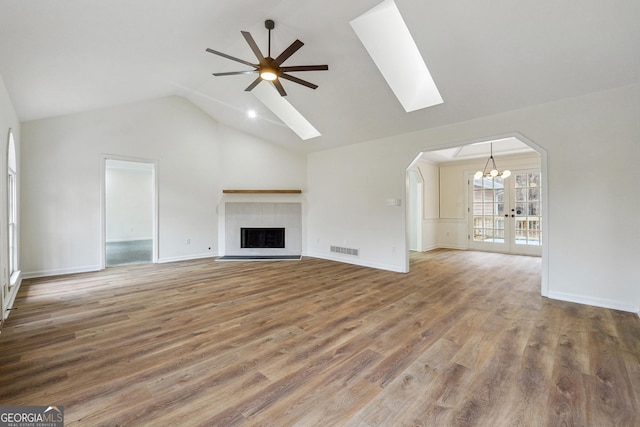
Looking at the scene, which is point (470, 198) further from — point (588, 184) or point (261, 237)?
point (261, 237)

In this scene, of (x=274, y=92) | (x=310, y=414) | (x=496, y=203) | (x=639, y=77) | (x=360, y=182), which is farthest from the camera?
(x=496, y=203)

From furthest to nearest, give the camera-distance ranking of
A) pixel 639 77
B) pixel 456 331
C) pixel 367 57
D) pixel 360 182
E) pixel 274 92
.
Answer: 1. pixel 360 182
2. pixel 274 92
3. pixel 367 57
4. pixel 639 77
5. pixel 456 331

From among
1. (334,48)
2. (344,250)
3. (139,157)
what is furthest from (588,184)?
(139,157)

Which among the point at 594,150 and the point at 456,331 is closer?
the point at 456,331

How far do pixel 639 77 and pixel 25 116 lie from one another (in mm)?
8160

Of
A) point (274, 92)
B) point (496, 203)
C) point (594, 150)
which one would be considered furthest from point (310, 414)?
point (496, 203)

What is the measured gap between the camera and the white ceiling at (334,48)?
240 centimetres

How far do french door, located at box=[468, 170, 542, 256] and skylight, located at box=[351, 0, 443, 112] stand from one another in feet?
15.6

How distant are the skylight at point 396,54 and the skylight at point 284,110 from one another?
220cm

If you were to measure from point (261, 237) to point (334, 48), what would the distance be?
4536 mm

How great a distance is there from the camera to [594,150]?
3.20 metres

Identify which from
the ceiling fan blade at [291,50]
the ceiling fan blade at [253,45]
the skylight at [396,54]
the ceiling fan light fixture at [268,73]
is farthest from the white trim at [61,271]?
the skylight at [396,54]

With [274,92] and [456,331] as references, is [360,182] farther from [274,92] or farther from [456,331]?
[456,331]

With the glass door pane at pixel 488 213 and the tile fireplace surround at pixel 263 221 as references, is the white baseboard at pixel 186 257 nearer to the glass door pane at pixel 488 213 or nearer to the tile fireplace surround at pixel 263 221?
the tile fireplace surround at pixel 263 221
